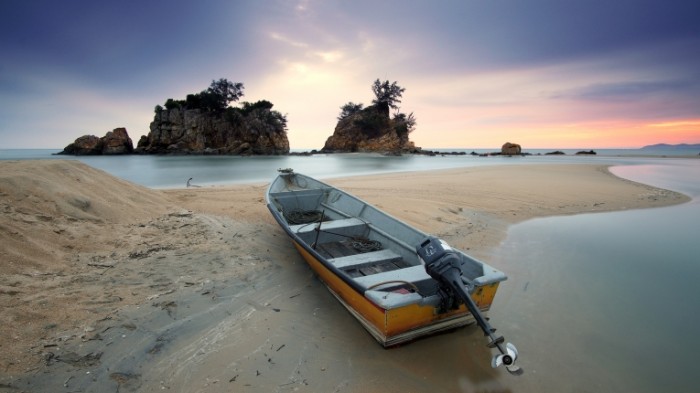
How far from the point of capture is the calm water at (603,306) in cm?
312

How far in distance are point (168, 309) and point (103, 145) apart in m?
68.3

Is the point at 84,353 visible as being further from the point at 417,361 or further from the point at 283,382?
the point at 417,361

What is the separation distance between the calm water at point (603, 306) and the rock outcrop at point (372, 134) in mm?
56079

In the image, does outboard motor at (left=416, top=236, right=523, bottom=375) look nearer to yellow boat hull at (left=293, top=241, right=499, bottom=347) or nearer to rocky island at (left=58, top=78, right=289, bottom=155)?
yellow boat hull at (left=293, top=241, right=499, bottom=347)

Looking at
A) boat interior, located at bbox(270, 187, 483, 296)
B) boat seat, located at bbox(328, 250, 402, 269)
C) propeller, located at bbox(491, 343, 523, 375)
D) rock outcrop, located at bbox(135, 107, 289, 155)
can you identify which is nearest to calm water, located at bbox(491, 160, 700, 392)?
propeller, located at bbox(491, 343, 523, 375)

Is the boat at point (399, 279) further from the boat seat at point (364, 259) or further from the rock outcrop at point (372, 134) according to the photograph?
the rock outcrop at point (372, 134)

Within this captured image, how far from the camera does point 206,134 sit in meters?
58.1

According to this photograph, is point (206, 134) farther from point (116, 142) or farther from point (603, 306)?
point (603, 306)

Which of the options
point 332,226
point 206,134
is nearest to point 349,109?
point 206,134

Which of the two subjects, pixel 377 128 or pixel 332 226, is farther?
pixel 377 128

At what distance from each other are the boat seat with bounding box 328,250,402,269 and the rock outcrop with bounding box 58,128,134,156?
6757 centimetres

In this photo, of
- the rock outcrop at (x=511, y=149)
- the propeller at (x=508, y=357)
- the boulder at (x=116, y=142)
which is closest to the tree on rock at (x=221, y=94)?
the boulder at (x=116, y=142)

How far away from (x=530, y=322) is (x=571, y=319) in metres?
0.60

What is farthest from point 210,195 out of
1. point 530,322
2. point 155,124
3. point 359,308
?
point 155,124
